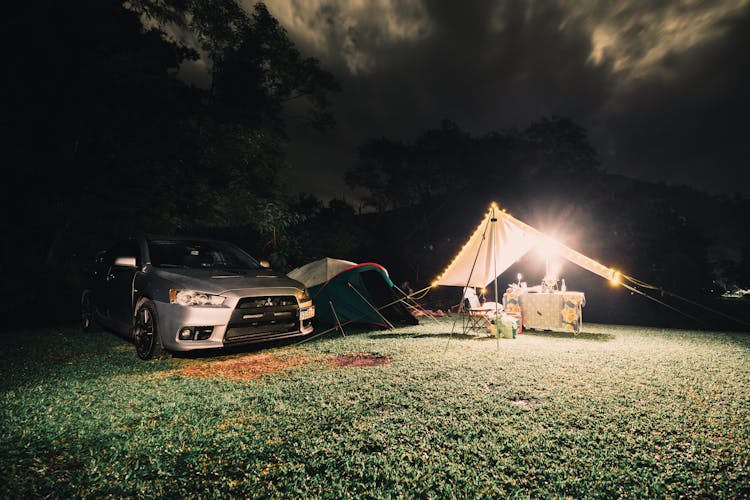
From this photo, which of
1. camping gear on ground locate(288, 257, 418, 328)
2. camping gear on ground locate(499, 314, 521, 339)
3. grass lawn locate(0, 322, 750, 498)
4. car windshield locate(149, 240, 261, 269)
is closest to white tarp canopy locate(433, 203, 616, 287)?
camping gear on ground locate(499, 314, 521, 339)

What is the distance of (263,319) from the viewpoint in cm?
441

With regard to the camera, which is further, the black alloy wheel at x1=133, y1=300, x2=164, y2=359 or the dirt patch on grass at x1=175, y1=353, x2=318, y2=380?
the black alloy wheel at x1=133, y1=300, x2=164, y2=359

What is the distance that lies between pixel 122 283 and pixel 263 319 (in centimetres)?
236

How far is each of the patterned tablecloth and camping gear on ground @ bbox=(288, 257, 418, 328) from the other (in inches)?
111

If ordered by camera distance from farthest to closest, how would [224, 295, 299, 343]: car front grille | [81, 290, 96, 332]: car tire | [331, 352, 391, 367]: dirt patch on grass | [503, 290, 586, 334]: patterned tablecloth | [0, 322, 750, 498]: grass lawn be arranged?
[503, 290, 586, 334]: patterned tablecloth, [81, 290, 96, 332]: car tire, [331, 352, 391, 367]: dirt patch on grass, [224, 295, 299, 343]: car front grille, [0, 322, 750, 498]: grass lawn

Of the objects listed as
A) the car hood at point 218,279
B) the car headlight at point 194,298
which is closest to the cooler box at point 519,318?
the car hood at point 218,279

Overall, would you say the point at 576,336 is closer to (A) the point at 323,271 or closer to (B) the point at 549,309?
(B) the point at 549,309

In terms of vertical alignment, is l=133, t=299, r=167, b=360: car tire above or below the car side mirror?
below

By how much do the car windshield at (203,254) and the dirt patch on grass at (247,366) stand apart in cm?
141

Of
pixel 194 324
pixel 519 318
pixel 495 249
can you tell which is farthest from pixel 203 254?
pixel 519 318

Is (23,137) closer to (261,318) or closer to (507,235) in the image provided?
(261,318)

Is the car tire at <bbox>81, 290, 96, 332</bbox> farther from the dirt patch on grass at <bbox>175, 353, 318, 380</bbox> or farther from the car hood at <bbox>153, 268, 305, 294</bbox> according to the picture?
the dirt patch on grass at <bbox>175, 353, 318, 380</bbox>

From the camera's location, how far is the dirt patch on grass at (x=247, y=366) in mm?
4043

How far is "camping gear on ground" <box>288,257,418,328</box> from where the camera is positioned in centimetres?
713
